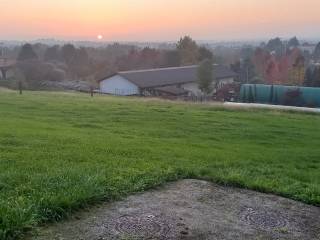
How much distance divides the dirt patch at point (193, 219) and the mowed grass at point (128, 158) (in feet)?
0.86

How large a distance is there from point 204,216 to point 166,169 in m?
2.08

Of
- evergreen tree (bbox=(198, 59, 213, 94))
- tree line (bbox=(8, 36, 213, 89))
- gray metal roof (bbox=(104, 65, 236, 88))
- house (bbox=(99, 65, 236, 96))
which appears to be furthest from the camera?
tree line (bbox=(8, 36, 213, 89))

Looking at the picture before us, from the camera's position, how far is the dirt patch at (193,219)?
452 centimetres

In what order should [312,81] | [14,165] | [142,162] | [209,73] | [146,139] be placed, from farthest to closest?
[312,81], [209,73], [146,139], [142,162], [14,165]

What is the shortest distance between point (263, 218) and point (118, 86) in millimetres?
54106

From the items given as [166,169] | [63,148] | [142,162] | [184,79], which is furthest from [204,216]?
[184,79]

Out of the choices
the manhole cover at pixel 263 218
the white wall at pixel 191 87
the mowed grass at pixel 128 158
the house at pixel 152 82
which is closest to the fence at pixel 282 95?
the house at pixel 152 82

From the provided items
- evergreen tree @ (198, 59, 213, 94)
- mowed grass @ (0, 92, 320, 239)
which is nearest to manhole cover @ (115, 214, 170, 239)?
mowed grass @ (0, 92, 320, 239)

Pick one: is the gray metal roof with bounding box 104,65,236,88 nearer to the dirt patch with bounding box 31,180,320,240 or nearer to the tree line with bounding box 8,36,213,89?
the tree line with bounding box 8,36,213,89

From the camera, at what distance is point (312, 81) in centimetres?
5888

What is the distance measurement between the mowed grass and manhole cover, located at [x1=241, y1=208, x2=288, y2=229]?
98 cm

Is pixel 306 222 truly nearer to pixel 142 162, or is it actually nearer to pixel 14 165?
pixel 142 162

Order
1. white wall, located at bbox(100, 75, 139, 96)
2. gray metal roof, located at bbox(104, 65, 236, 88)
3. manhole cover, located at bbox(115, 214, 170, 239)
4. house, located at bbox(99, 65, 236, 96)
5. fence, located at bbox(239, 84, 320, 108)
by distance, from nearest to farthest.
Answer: manhole cover, located at bbox(115, 214, 170, 239)
fence, located at bbox(239, 84, 320, 108)
house, located at bbox(99, 65, 236, 96)
gray metal roof, located at bbox(104, 65, 236, 88)
white wall, located at bbox(100, 75, 139, 96)

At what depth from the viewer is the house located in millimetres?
54281
